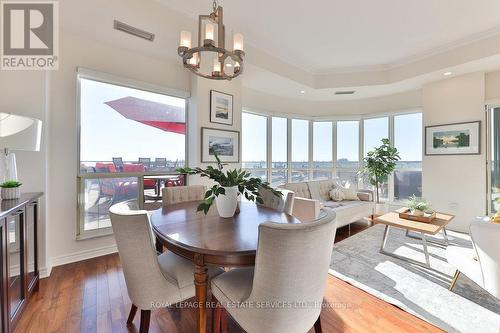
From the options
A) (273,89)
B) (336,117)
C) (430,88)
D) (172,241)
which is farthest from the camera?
(336,117)

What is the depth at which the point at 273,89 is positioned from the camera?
4.62m

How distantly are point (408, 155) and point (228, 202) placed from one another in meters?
4.89

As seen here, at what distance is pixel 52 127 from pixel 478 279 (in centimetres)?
431

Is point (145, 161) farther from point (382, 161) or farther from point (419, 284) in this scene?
point (382, 161)

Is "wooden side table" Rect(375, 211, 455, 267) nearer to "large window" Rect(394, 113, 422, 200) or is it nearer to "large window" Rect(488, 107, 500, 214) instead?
"large window" Rect(488, 107, 500, 214)

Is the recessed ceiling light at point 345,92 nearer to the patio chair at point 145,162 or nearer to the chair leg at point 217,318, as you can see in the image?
the patio chair at point 145,162

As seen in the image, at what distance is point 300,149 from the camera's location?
557 cm

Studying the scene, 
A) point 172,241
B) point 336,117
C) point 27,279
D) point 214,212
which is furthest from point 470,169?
point 27,279

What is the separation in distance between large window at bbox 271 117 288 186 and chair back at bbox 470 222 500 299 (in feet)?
12.4

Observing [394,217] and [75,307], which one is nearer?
[75,307]

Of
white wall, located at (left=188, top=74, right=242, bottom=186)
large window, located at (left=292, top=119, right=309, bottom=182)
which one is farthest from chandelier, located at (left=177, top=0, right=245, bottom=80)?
large window, located at (left=292, top=119, right=309, bottom=182)

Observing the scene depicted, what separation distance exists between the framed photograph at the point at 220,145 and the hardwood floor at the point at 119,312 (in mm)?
1962

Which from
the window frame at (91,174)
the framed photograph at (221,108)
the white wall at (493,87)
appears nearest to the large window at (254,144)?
the framed photograph at (221,108)

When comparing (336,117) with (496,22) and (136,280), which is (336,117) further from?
(136,280)
